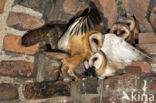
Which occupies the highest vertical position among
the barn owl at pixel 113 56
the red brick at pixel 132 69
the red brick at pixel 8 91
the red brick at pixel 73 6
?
the red brick at pixel 73 6

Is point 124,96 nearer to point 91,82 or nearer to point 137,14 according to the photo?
point 91,82

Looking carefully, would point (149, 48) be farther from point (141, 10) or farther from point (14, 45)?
point (14, 45)

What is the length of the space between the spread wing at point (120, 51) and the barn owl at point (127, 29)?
0.22 feet

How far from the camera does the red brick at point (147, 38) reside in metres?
1.21

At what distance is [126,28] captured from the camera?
123cm

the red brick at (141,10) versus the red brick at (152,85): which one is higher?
the red brick at (141,10)

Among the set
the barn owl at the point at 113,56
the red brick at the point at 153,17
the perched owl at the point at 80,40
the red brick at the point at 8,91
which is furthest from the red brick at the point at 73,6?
the red brick at the point at 8,91

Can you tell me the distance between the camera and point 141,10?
120cm

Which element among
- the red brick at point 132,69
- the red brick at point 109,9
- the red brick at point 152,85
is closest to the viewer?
the red brick at point 152,85

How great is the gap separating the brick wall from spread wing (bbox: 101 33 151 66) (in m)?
0.04

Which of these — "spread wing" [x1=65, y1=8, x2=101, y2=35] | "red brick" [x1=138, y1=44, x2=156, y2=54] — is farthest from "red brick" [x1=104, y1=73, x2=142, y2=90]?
"spread wing" [x1=65, y1=8, x2=101, y2=35]

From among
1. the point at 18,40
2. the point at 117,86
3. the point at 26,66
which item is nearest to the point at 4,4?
the point at 18,40

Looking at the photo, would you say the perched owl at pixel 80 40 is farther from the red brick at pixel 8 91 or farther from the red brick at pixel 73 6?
the red brick at pixel 8 91

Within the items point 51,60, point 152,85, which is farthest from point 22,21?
point 152,85
